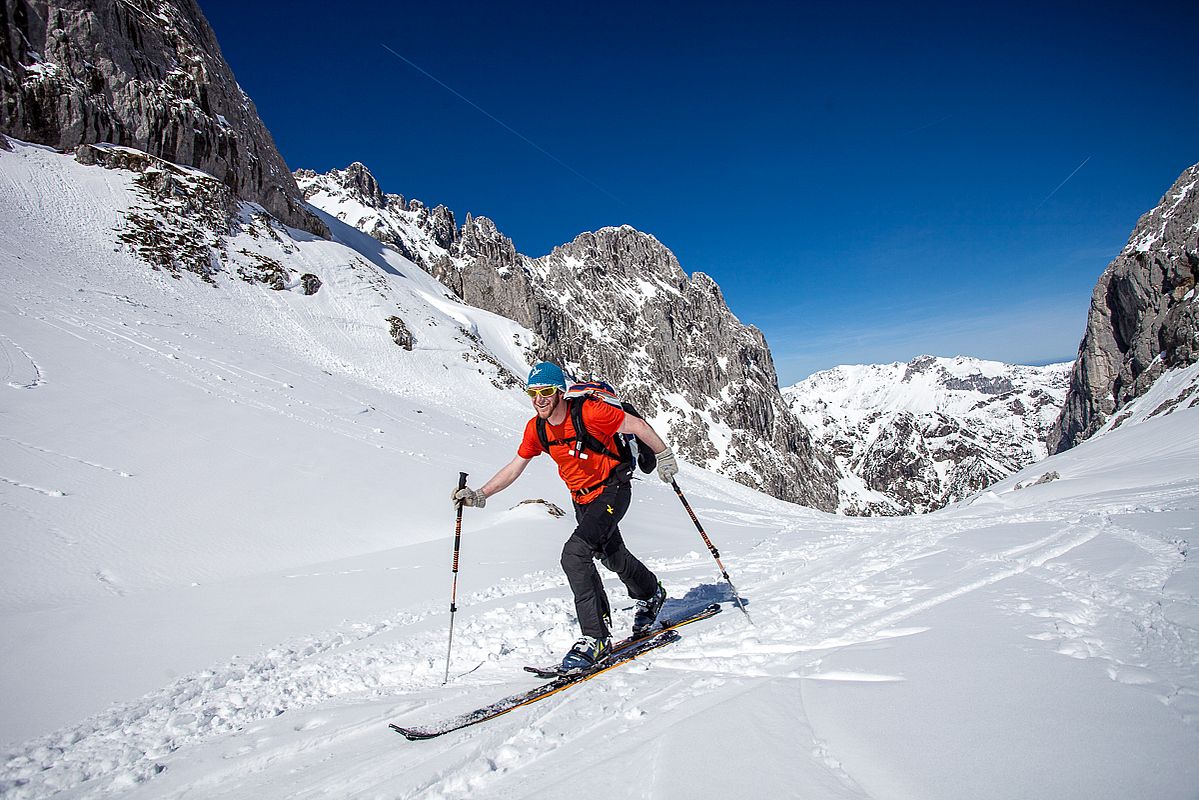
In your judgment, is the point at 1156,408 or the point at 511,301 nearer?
the point at 1156,408

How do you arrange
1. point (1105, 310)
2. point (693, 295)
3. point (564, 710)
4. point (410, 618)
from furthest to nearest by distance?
point (693, 295) < point (1105, 310) < point (410, 618) < point (564, 710)

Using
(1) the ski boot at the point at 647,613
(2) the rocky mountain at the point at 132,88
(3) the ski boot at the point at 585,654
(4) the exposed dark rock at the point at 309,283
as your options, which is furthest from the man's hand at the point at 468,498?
(2) the rocky mountain at the point at 132,88

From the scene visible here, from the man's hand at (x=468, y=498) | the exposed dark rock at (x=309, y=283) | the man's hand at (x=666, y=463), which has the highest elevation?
the exposed dark rock at (x=309, y=283)

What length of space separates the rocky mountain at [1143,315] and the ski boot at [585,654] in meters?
69.0

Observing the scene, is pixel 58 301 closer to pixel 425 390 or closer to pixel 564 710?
pixel 425 390

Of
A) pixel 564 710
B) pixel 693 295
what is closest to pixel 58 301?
pixel 564 710

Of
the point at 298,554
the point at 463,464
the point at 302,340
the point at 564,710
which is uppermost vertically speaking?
the point at 302,340

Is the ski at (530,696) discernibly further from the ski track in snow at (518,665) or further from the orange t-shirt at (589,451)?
the orange t-shirt at (589,451)

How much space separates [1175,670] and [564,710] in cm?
335

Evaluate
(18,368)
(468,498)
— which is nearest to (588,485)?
(468,498)

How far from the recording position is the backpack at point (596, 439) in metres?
5.00

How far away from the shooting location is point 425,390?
4247 centimetres

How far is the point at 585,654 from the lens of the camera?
477cm

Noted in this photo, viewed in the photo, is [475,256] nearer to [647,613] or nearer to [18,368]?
Result: [18,368]
